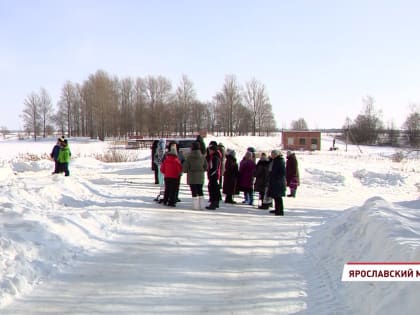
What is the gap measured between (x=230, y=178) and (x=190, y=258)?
5496 millimetres

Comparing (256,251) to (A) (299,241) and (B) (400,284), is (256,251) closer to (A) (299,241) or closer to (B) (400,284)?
(A) (299,241)

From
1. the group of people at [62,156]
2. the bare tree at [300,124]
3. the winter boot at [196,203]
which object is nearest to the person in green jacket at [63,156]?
the group of people at [62,156]

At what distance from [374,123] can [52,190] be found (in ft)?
289

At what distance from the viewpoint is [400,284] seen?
386cm

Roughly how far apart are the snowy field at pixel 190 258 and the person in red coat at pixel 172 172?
453 millimetres

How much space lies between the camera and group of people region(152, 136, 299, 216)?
9.88 meters

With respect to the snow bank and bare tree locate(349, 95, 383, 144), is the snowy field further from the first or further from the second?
bare tree locate(349, 95, 383, 144)

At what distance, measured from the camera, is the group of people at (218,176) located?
389 inches

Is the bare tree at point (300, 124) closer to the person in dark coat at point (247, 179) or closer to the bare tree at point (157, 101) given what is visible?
the bare tree at point (157, 101)

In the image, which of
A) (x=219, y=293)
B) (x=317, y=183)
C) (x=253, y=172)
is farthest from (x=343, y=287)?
(x=317, y=183)

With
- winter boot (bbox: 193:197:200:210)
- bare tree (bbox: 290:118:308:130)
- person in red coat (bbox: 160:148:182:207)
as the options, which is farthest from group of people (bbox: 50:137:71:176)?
bare tree (bbox: 290:118:308:130)

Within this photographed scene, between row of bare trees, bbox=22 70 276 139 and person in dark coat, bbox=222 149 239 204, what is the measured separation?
66334 mm

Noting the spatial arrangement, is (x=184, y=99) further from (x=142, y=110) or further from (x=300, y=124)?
Answer: (x=300, y=124)

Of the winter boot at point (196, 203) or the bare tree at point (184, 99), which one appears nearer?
the winter boot at point (196, 203)
